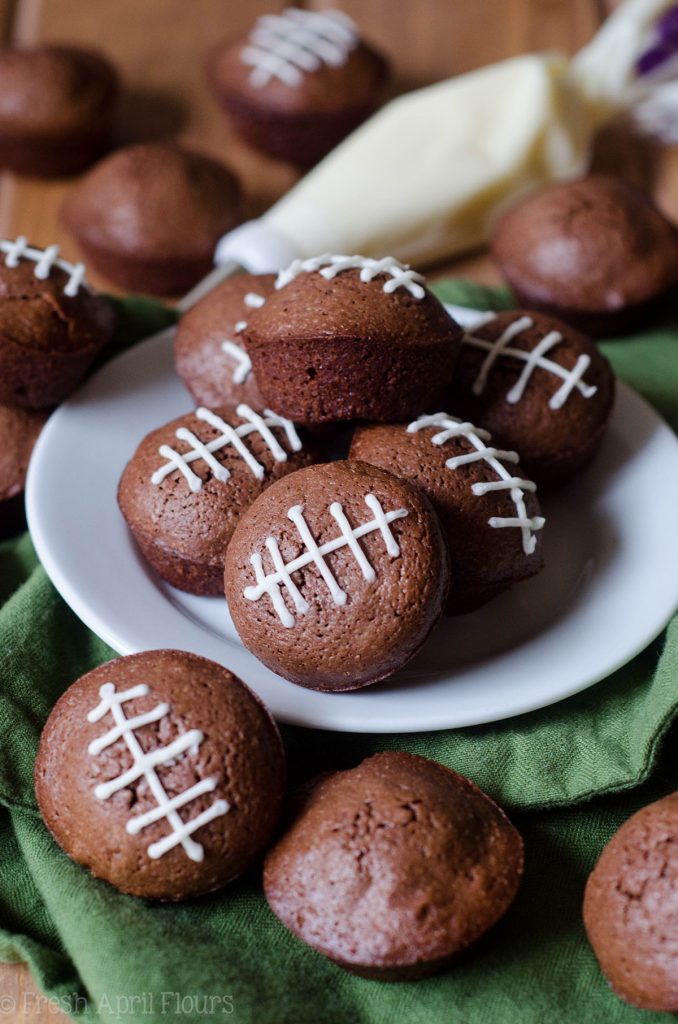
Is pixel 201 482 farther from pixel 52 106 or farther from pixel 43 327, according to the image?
pixel 52 106

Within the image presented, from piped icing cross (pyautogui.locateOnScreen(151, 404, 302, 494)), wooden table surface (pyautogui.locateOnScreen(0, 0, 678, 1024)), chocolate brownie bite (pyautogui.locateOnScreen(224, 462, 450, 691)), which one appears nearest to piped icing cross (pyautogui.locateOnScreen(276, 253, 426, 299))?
piped icing cross (pyautogui.locateOnScreen(151, 404, 302, 494))

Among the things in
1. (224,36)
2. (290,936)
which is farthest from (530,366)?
(224,36)

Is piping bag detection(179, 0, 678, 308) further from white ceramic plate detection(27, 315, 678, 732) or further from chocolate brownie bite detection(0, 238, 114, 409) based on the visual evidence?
white ceramic plate detection(27, 315, 678, 732)

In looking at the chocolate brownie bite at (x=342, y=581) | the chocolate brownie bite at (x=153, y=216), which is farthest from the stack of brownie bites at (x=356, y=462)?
the chocolate brownie bite at (x=153, y=216)

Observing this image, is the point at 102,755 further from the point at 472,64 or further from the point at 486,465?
the point at 472,64

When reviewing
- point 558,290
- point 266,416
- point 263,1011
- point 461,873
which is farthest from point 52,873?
point 558,290

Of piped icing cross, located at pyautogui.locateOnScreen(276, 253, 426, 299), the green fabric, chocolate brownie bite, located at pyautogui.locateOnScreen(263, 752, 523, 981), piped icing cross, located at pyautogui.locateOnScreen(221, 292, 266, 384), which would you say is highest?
piped icing cross, located at pyautogui.locateOnScreen(276, 253, 426, 299)

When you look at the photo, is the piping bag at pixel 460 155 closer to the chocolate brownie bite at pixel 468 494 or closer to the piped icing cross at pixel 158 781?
the chocolate brownie bite at pixel 468 494
